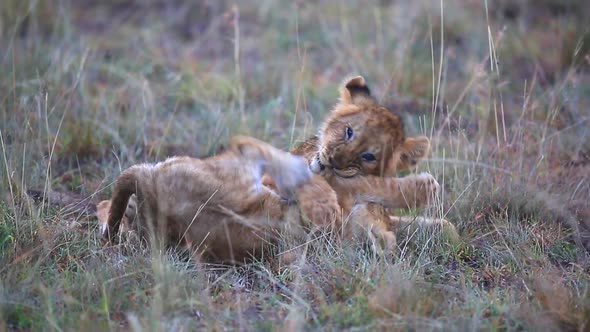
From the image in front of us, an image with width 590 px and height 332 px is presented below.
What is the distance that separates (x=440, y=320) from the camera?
3.55 meters

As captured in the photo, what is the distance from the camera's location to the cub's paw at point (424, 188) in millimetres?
4500

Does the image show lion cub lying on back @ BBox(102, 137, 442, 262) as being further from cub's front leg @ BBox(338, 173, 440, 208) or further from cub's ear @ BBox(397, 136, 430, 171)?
cub's ear @ BBox(397, 136, 430, 171)

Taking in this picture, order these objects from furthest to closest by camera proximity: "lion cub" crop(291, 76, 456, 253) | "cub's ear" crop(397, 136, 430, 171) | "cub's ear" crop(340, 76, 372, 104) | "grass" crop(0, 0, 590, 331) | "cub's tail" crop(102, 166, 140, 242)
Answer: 1. "cub's ear" crop(340, 76, 372, 104)
2. "cub's ear" crop(397, 136, 430, 171)
3. "lion cub" crop(291, 76, 456, 253)
4. "cub's tail" crop(102, 166, 140, 242)
5. "grass" crop(0, 0, 590, 331)

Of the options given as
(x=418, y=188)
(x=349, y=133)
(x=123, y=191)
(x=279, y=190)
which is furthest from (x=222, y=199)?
(x=418, y=188)

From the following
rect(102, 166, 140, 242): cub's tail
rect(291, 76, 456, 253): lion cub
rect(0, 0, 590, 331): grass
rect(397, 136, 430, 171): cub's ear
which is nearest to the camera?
rect(0, 0, 590, 331): grass

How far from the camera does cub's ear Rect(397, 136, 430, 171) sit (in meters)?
4.63

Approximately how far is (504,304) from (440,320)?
0.38m

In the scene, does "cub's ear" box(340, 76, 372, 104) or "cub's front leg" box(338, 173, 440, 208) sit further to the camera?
"cub's ear" box(340, 76, 372, 104)

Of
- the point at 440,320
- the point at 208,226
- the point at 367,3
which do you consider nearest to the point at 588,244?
the point at 440,320

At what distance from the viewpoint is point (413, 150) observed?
4.66 m

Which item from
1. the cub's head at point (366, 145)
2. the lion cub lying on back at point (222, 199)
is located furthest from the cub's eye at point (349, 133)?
the lion cub lying on back at point (222, 199)

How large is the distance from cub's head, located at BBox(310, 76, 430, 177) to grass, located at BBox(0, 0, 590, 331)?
0.37m

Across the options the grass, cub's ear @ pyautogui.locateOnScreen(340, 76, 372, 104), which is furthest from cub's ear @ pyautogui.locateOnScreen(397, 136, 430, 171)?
cub's ear @ pyautogui.locateOnScreen(340, 76, 372, 104)

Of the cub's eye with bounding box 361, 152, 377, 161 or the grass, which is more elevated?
the cub's eye with bounding box 361, 152, 377, 161
